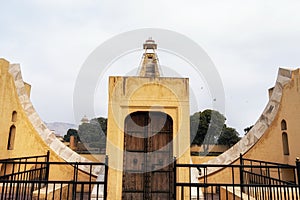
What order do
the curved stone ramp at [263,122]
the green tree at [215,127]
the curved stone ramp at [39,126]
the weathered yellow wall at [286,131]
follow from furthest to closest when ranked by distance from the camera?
the green tree at [215,127] < the curved stone ramp at [39,126] < the curved stone ramp at [263,122] < the weathered yellow wall at [286,131]

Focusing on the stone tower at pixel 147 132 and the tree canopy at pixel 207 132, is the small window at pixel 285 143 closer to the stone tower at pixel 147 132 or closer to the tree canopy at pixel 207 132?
the stone tower at pixel 147 132

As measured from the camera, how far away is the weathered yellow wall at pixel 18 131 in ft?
23.2

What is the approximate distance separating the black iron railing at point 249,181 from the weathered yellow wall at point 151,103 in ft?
2.94

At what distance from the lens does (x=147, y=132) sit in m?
6.41

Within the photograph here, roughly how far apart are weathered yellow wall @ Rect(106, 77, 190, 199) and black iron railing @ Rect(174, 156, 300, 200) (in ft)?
2.94

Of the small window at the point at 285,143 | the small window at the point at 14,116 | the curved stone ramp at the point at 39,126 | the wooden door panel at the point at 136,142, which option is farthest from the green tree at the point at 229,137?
the small window at the point at 14,116

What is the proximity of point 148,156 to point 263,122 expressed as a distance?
13.9ft

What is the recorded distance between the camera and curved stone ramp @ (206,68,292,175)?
753 cm

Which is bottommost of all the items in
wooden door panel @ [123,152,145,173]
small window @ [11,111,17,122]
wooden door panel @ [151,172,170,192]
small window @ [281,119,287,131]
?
wooden door panel @ [151,172,170,192]

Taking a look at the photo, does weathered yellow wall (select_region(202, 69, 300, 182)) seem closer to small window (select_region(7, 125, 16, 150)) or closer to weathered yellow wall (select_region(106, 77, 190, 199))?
weathered yellow wall (select_region(106, 77, 190, 199))

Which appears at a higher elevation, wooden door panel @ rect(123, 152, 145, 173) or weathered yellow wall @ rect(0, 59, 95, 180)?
weathered yellow wall @ rect(0, 59, 95, 180)

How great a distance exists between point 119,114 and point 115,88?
0.71 metres

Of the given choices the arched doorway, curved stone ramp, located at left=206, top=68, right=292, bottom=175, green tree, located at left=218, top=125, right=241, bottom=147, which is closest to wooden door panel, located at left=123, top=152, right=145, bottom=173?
the arched doorway

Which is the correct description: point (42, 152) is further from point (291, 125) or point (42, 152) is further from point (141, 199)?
point (291, 125)
